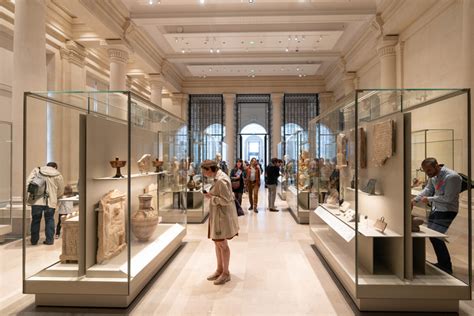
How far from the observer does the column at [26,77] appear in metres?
7.08

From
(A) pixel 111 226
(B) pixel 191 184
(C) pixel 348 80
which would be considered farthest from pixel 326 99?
(A) pixel 111 226

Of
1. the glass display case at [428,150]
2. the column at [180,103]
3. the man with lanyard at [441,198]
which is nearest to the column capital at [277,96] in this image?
the column at [180,103]

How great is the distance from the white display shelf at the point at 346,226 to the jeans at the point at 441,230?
64 cm

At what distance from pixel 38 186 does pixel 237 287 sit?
3.68 m

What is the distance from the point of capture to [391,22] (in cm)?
1016

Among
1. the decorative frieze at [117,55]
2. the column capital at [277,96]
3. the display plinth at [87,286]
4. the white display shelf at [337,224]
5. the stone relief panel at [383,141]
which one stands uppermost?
the column capital at [277,96]

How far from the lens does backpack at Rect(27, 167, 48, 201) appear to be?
5640 mm

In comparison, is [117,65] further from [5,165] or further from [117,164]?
[117,164]

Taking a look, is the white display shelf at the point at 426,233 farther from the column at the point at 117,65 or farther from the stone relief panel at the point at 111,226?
the column at the point at 117,65

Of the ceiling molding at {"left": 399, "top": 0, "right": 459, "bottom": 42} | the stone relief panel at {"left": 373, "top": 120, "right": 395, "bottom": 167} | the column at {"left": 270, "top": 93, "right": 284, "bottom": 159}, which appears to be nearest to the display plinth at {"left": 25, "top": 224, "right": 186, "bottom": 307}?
the stone relief panel at {"left": 373, "top": 120, "right": 395, "bottom": 167}

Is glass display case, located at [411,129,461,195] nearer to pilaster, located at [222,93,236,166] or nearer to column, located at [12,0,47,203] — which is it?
column, located at [12,0,47,203]

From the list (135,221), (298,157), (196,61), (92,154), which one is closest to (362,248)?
(135,221)

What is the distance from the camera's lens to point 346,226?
4742 mm

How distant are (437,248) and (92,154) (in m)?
4.22
